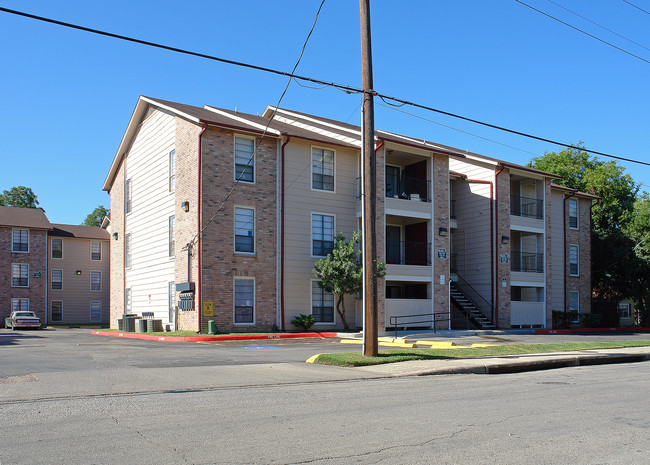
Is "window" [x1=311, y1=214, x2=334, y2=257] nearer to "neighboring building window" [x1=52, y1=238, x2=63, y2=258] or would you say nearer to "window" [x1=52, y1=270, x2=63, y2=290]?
"window" [x1=52, y1=270, x2=63, y2=290]

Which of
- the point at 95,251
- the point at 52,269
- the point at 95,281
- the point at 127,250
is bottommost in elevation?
the point at 95,281

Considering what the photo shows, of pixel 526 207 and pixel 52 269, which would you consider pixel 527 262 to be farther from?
pixel 52 269

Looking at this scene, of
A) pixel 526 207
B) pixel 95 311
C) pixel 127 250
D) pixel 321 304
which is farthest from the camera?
pixel 95 311

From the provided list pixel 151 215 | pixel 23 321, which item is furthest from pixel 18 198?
pixel 151 215

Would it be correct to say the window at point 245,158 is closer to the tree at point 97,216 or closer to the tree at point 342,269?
the tree at point 342,269

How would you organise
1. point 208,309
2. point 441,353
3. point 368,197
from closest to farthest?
1. point 368,197
2. point 441,353
3. point 208,309

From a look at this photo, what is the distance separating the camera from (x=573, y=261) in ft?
126

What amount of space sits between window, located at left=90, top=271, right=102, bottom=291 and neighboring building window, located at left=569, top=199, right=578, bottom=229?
38101 mm

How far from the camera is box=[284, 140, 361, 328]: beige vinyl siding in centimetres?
2702

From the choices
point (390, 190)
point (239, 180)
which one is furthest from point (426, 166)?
point (239, 180)

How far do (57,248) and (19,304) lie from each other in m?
6.22

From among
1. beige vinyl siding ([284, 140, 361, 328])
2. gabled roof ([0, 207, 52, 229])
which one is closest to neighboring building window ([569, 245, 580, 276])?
beige vinyl siding ([284, 140, 361, 328])

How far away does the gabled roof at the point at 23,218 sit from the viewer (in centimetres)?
4686

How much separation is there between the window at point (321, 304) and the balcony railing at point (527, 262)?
467 inches
